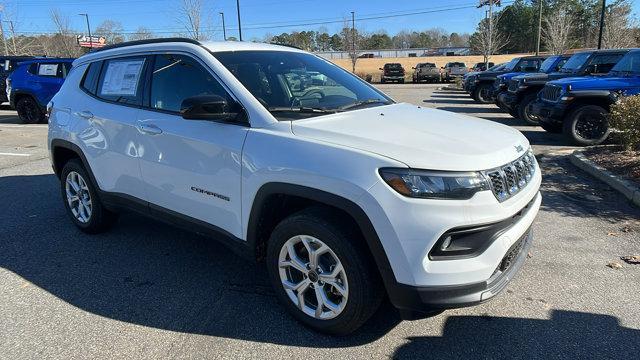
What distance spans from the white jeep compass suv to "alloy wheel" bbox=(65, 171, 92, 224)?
0.37 m

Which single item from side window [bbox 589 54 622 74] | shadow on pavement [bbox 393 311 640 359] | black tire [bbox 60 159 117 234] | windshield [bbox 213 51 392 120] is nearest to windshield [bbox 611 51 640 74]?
side window [bbox 589 54 622 74]

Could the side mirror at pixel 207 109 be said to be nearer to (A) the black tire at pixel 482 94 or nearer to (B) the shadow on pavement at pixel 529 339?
(B) the shadow on pavement at pixel 529 339

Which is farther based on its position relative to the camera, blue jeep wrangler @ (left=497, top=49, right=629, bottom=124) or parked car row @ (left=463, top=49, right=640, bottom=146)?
blue jeep wrangler @ (left=497, top=49, right=629, bottom=124)

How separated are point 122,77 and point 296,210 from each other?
2.19 meters

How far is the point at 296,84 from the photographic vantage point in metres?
3.77

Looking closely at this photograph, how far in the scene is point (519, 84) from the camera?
12.6 meters

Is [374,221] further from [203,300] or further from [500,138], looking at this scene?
[203,300]

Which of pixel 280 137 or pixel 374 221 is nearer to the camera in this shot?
pixel 374 221

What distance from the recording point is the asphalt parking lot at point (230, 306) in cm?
295

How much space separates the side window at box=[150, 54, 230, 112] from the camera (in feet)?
11.6

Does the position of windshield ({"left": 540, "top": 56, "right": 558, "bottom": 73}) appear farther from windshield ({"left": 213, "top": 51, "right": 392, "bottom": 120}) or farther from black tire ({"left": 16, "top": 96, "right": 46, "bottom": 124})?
black tire ({"left": 16, "top": 96, "right": 46, "bottom": 124})

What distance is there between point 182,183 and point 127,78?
1269 millimetres

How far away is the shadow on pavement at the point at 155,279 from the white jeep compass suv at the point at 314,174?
301 mm

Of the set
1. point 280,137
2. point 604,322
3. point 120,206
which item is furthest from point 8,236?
point 604,322
